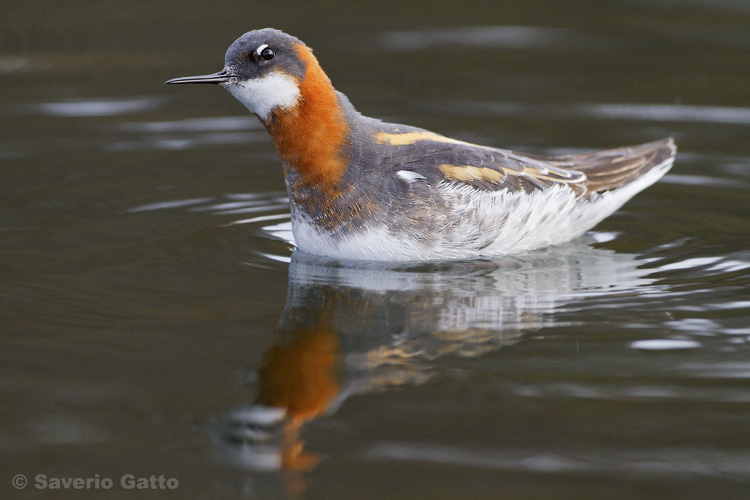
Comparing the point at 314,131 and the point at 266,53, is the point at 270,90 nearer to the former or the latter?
the point at 266,53

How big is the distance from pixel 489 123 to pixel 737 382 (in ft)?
19.6

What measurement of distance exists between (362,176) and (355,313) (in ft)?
3.86

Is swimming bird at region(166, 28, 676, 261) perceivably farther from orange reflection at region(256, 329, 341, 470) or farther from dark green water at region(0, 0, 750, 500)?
orange reflection at region(256, 329, 341, 470)

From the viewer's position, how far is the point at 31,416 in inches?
181

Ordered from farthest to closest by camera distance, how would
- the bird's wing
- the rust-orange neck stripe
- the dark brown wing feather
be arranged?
the dark brown wing feather
the bird's wing
the rust-orange neck stripe

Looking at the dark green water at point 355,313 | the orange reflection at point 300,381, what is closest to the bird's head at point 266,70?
the dark green water at point 355,313

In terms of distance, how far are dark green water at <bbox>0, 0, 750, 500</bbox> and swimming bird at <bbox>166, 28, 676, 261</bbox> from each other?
8.7 inches

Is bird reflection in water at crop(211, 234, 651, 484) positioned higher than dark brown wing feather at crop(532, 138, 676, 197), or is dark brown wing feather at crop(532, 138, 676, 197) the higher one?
dark brown wing feather at crop(532, 138, 676, 197)

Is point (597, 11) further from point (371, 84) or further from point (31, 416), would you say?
point (31, 416)

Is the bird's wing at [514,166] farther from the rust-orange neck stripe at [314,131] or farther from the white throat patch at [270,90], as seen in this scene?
the white throat patch at [270,90]

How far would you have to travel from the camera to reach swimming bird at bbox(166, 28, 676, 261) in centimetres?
666

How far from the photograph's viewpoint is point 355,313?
5.97 m
